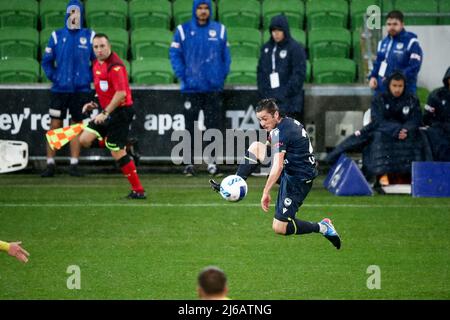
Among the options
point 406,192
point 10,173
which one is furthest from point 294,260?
point 10,173

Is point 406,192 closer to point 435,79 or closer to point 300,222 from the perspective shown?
point 435,79

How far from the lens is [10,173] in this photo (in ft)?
55.5

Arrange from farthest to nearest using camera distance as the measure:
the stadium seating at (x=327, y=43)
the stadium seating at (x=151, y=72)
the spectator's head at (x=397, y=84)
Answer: the stadium seating at (x=327, y=43)
the stadium seating at (x=151, y=72)
the spectator's head at (x=397, y=84)

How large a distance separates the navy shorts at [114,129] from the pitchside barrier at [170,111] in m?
2.73

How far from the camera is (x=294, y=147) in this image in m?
10.7

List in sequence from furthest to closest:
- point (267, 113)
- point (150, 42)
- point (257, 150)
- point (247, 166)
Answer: point (150, 42) < point (257, 150) < point (247, 166) < point (267, 113)

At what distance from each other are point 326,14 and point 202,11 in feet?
10.4

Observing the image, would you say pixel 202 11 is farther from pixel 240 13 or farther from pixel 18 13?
pixel 18 13

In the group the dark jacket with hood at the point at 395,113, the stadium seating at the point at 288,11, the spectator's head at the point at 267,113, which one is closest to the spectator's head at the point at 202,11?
the stadium seating at the point at 288,11

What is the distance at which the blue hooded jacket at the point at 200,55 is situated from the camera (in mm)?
16125

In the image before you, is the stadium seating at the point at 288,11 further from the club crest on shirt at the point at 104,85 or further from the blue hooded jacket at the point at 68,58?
the club crest on shirt at the point at 104,85

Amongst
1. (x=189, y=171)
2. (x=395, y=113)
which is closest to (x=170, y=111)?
(x=189, y=171)

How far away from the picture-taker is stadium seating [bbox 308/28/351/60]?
18000mm
